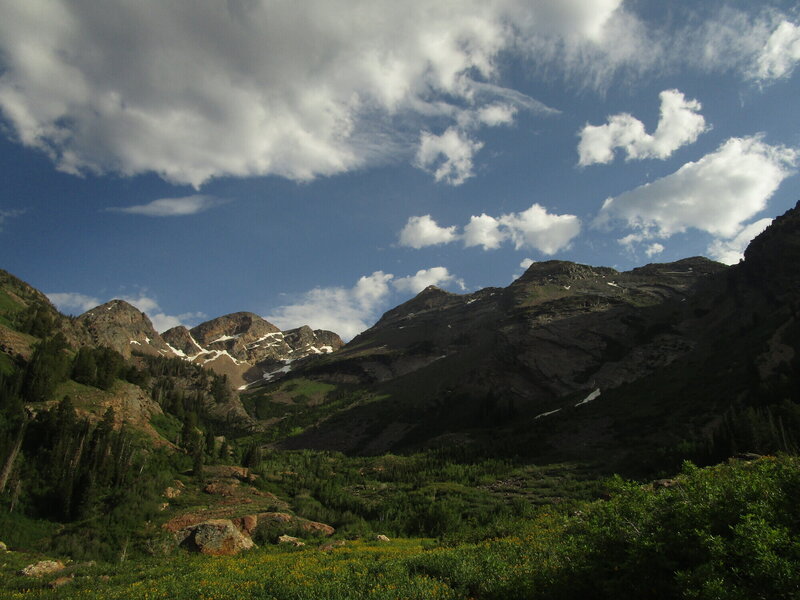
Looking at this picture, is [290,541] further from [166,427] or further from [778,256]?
[778,256]

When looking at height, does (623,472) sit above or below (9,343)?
below

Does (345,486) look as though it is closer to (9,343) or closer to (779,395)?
(9,343)

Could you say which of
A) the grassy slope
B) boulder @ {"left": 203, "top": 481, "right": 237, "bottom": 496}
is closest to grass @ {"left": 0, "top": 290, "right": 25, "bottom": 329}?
boulder @ {"left": 203, "top": 481, "right": 237, "bottom": 496}

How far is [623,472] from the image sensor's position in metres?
62.4

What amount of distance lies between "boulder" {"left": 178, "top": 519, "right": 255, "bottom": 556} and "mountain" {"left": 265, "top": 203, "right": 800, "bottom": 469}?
55.2m

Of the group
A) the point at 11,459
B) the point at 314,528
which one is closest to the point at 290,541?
the point at 314,528

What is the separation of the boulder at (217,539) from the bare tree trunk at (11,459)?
802 inches

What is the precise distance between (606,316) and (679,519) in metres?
190

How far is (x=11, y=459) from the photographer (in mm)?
42906

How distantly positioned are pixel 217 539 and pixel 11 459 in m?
26.6

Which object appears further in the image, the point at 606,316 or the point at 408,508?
the point at 606,316

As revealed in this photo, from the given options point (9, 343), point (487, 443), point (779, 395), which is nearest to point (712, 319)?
point (779, 395)

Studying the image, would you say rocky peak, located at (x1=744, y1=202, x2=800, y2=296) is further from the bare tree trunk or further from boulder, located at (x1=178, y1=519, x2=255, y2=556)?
the bare tree trunk

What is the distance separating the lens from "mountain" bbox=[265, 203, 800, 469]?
259 ft
